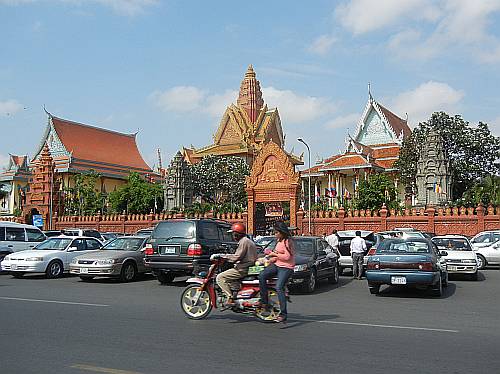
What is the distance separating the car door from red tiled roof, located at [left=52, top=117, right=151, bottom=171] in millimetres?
56034

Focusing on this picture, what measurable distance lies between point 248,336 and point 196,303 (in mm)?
1638

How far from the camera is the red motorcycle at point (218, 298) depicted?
891 centimetres

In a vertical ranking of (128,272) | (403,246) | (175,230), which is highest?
(175,230)

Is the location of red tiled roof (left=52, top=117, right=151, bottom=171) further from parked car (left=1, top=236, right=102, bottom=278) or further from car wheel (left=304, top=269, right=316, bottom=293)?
car wheel (left=304, top=269, right=316, bottom=293)

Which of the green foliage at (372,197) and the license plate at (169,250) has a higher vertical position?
the green foliage at (372,197)

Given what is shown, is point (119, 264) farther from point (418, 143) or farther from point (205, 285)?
point (418, 143)

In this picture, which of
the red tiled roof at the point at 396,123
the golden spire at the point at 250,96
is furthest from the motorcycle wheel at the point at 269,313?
the golden spire at the point at 250,96

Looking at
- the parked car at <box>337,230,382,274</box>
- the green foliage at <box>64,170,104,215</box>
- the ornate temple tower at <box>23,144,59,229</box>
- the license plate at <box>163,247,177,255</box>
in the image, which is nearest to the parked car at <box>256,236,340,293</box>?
the license plate at <box>163,247,177,255</box>

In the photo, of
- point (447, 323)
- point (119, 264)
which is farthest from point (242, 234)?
point (119, 264)

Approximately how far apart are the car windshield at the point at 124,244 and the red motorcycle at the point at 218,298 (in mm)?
8376

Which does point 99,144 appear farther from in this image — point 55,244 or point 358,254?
point 358,254

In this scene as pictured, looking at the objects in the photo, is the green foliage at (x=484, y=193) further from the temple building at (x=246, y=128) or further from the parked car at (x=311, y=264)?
the temple building at (x=246, y=128)

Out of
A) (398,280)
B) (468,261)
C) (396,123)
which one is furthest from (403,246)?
(396,123)

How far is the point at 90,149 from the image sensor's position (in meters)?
78.3
